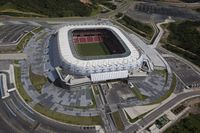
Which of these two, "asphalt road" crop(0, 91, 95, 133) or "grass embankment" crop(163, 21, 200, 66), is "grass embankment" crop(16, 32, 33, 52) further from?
"grass embankment" crop(163, 21, 200, 66)

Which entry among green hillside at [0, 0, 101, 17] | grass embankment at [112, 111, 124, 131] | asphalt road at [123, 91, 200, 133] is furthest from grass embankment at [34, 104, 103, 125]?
green hillside at [0, 0, 101, 17]

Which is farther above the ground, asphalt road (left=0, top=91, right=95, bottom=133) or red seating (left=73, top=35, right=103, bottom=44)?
red seating (left=73, top=35, right=103, bottom=44)

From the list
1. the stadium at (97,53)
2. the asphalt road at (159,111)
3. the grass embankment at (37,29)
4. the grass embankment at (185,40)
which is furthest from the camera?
the grass embankment at (37,29)

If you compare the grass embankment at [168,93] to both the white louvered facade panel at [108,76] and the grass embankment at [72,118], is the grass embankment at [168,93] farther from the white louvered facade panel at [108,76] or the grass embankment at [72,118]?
the grass embankment at [72,118]

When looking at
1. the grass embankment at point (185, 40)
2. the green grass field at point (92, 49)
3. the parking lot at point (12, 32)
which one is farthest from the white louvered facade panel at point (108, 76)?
the parking lot at point (12, 32)

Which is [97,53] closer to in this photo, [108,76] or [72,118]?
[108,76]

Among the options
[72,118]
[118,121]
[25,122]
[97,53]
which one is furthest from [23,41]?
[118,121]

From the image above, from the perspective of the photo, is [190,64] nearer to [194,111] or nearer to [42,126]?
[194,111]
